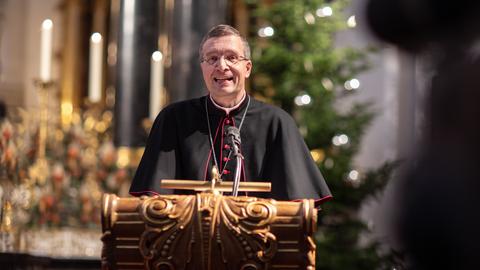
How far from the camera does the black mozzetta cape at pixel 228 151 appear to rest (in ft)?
11.2

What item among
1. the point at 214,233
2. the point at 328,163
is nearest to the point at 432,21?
the point at 214,233

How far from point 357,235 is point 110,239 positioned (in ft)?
19.6

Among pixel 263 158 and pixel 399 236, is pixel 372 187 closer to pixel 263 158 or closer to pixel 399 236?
pixel 263 158

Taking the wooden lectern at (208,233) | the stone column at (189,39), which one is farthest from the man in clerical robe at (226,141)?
the stone column at (189,39)

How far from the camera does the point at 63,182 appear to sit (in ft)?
26.7

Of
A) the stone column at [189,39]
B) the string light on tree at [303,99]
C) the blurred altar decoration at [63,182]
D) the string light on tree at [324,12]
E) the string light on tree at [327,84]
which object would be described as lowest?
the blurred altar decoration at [63,182]

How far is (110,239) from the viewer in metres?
2.88

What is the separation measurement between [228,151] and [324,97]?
17.9 ft

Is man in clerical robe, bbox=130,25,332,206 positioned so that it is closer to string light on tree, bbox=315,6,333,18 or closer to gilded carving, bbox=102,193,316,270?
gilded carving, bbox=102,193,316,270

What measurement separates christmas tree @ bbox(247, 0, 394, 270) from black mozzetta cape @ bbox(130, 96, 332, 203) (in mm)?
4979

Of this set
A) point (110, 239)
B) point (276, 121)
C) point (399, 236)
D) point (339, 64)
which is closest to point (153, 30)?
point (339, 64)

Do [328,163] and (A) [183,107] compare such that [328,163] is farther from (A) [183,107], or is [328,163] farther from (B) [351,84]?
(A) [183,107]

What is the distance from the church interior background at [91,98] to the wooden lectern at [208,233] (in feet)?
9.77

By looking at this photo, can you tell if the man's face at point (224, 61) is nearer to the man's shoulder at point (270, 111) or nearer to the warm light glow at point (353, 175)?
the man's shoulder at point (270, 111)
